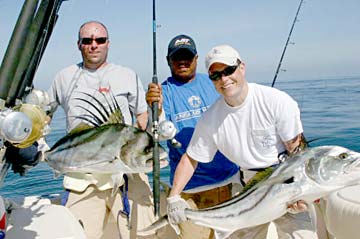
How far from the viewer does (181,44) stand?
3.18 meters

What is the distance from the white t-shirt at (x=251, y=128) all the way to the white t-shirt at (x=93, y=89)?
61 centimetres

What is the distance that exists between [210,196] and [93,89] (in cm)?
117

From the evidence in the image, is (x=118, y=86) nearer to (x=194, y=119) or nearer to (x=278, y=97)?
(x=194, y=119)

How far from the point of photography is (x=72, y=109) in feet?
9.81

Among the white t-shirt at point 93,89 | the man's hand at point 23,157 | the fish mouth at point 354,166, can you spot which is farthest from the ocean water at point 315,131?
the man's hand at point 23,157

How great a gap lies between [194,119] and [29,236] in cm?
150

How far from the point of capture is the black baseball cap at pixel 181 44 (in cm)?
317

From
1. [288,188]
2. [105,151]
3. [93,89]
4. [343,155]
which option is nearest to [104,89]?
[93,89]

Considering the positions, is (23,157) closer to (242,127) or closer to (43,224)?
(43,224)

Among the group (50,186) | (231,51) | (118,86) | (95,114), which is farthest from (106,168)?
(50,186)

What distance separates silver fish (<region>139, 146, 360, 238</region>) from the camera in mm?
2080

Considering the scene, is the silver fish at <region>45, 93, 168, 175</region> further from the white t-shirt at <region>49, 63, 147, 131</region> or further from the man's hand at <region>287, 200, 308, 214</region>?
the man's hand at <region>287, 200, 308, 214</region>

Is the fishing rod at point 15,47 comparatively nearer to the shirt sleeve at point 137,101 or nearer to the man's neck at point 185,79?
the shirt sleeve at point 137,101

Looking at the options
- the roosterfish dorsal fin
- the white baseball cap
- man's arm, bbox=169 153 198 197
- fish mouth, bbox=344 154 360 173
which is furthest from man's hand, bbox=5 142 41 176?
fish mouth, bbox=344 154 360 173
